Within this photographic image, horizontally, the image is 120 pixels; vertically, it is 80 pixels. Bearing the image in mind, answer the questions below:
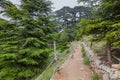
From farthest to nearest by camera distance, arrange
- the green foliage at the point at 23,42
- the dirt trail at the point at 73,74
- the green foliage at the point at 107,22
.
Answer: the green foliage at the point at 23,42, the dirt trail at the point at 73,74, the green foliage at the point at 107,22

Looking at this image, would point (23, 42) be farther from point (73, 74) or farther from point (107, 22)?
point (107, 22)

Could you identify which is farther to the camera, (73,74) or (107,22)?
(73,74)

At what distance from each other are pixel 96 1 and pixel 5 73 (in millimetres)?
8459

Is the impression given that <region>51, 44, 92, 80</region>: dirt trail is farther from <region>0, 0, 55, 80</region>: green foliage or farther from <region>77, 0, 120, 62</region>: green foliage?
<region>77, 0, 120, 62</region>: green foliage

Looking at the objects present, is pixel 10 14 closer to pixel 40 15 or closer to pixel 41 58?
pixel 40 15

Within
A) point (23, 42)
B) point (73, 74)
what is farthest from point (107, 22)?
point (23, 42)

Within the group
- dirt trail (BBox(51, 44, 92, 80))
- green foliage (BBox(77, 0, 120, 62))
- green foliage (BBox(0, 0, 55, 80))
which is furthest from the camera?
green foliage (BBox(0, 0, 55, 80))

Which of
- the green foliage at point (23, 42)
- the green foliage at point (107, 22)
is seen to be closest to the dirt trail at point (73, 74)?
the green foliage at point (23, 42)

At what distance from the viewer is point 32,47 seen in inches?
518

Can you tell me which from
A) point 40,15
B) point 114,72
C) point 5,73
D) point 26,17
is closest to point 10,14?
point 26,17

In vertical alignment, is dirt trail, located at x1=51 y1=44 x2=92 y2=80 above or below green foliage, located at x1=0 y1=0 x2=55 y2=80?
below

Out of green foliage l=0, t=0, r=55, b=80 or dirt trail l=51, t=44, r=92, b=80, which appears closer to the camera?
dirt trail l=51, t=44, r=92, b=80

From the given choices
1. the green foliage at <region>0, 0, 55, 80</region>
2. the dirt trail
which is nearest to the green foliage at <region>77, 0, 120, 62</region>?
the dirt trail

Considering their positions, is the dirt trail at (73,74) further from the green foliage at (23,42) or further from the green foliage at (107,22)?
the green foliage at (107,22)
